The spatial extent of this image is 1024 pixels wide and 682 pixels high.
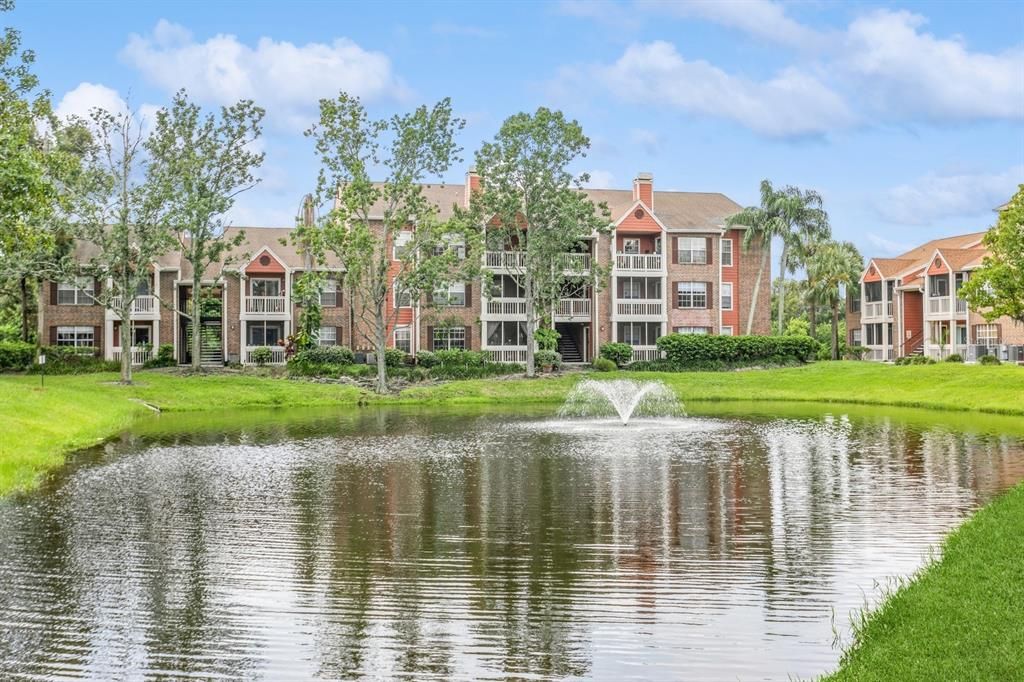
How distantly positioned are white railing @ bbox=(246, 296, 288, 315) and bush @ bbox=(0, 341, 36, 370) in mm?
12006

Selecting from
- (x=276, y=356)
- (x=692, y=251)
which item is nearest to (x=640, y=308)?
(x=692, y=251)

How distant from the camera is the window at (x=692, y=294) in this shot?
6166 centimetres

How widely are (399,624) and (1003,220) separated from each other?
3755cm

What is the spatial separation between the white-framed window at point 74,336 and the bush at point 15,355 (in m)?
4.50

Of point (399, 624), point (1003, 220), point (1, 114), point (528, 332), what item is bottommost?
point (399, 624)

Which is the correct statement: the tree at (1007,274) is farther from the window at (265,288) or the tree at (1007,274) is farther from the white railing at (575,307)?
the window at (265,288)

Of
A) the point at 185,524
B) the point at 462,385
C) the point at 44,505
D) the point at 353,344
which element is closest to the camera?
the point at 185,524

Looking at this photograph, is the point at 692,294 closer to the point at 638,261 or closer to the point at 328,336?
the point at 638,261

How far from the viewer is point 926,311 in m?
64.8

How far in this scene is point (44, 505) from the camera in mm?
17266

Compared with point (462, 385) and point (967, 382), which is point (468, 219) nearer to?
point (462, 385)

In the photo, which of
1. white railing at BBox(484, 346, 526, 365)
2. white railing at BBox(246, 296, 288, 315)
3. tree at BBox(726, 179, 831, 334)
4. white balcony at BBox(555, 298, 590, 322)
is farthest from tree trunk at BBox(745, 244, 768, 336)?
white railing at BBox(246, 296, 288, 315)

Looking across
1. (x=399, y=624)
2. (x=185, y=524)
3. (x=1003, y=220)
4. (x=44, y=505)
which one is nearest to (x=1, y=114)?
(x=44, y=505)

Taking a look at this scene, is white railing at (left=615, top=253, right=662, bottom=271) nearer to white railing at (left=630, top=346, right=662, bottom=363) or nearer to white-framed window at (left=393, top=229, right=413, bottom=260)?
white railing at (left=630, top=346, right=662, bottom=363)
